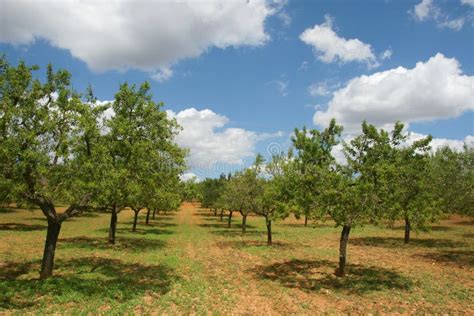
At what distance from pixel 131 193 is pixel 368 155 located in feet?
46.4

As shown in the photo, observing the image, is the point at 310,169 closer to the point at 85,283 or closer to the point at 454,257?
the point at 85,283

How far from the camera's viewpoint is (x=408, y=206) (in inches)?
814

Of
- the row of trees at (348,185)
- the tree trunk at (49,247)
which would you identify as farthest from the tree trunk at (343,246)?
the tree trunk at (49,247)

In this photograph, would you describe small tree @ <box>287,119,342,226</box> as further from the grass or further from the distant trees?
the distant trees

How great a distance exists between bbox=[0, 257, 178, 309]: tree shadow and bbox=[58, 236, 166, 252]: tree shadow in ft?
23.2

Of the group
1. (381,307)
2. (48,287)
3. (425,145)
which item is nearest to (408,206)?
(381,307)

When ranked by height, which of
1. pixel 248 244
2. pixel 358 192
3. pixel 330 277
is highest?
pixel 358 192

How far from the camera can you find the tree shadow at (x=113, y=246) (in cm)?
3150

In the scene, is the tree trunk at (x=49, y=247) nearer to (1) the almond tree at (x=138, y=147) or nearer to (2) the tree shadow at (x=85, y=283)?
(2) the tree shadow at (x=85, y=283)

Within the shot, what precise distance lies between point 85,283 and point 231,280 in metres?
8.21

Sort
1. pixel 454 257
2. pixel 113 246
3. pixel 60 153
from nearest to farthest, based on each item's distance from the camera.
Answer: pixel 60 153
pixel 454 257
pixel 113 246

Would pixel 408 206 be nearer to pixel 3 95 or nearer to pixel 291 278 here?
pixel 291 278

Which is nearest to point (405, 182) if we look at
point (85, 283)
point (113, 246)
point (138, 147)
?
point (138, 147)

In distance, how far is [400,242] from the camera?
3897 cm
